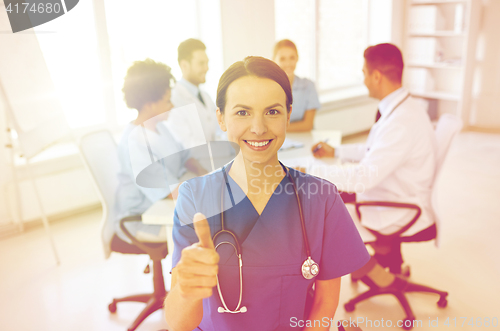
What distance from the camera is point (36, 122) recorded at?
254cm

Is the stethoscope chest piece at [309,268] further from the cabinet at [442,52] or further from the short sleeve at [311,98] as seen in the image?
the cabinet at [442,52]

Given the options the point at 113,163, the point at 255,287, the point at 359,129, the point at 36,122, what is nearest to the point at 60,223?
the point at 36,122

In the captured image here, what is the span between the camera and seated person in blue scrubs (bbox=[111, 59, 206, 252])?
1573 mm

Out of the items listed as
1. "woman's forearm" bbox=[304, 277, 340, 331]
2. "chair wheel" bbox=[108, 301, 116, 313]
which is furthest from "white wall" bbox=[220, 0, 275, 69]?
"woman's forearm" bbox=[304, 277, 340, 331]

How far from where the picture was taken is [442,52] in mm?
5586

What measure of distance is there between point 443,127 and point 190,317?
5.60 ft

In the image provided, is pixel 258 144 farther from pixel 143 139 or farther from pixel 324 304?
pixel 143 139

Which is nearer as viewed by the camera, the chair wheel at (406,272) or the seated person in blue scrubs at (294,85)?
the chair wheel at (406,272)

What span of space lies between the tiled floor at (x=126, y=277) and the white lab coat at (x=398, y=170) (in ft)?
1.81

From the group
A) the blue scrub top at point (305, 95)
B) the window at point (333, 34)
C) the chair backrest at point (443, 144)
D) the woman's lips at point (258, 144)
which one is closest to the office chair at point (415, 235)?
the chair backrest at point (443, 144)

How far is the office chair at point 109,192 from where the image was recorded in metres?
1.97

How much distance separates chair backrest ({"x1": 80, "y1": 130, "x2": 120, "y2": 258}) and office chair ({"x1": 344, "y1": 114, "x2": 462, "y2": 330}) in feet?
4.04

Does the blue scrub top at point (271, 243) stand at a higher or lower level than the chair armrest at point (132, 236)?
higher

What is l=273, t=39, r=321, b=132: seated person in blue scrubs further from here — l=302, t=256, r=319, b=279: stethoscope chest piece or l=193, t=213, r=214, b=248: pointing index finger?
l=193, t=213, r=214, b=248: pointing index finger
